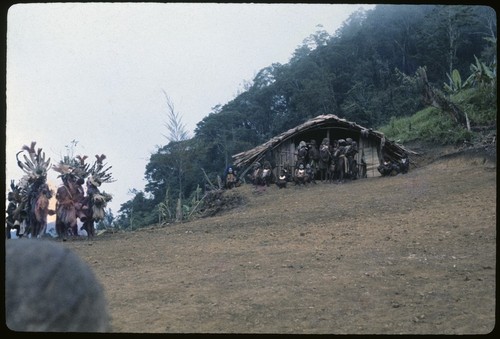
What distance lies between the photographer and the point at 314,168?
29.8 feet

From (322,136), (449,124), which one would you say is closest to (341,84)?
(322,136)

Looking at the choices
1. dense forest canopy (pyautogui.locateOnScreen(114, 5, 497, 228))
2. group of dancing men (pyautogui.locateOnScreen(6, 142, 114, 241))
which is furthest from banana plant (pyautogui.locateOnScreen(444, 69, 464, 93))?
group of dancing men (pyautogui.locateOnScreen(6, 142, 114, 241))

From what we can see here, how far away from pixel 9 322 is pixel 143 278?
2.84 meters

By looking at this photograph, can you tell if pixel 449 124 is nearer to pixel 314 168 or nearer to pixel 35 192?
pixel 314 168

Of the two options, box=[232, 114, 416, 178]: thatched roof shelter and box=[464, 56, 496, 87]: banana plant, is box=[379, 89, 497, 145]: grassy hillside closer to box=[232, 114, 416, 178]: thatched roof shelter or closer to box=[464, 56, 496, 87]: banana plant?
box=[464, 56, 496, 87]: banana plant

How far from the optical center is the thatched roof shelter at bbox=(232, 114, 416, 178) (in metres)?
8.56

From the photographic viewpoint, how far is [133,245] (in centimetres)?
552

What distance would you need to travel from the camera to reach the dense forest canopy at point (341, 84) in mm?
6391

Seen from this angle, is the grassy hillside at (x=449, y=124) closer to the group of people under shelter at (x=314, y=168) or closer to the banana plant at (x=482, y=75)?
the banana plant at (x=482, y=75)

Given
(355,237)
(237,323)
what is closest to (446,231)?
(355,237)

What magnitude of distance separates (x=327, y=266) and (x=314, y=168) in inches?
187

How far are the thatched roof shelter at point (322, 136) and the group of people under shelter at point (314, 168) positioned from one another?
0.16 metres

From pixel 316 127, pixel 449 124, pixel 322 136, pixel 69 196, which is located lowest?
pixel 69 196

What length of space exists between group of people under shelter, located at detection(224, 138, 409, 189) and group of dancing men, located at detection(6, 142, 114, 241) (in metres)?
2.27
